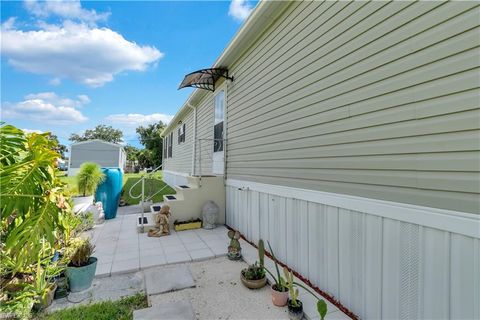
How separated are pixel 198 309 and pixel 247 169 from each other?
2.76 metres

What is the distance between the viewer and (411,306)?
1.91 meters

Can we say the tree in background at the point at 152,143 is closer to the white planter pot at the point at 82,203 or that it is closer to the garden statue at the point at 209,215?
the white planter pot at the point at 82,203

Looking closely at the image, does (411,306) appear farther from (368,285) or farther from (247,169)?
(247,169)

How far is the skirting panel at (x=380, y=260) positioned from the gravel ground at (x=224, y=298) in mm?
670

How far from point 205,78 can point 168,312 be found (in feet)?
18.0

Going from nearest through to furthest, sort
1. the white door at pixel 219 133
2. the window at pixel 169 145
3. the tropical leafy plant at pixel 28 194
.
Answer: the tropical leafy plant at pixel 28 194 → the white door at pixel 219 133 → the window at pixel 169 145

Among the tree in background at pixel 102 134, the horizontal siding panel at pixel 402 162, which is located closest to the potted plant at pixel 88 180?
the horizontal siding panel at pixel 402 162

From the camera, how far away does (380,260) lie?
7.11 ft

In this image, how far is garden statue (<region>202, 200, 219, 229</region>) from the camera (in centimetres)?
572

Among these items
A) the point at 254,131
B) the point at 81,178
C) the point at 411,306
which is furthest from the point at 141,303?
the point at 81,178

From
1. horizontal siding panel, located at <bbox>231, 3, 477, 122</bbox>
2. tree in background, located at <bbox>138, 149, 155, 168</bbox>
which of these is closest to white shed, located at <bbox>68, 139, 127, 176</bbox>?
tree in background, located at <bbox>138, 149, 155, 168</bbox>

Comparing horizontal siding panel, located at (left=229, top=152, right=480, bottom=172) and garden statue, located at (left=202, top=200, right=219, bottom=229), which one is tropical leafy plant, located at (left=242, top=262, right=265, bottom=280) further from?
garden statue, located at (left=202, top=200, right=219, bottom=229)

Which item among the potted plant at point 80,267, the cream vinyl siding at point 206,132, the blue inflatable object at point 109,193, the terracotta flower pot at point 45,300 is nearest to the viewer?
the terracotta flower pot at point 45,300

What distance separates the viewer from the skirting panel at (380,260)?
1.63 m
